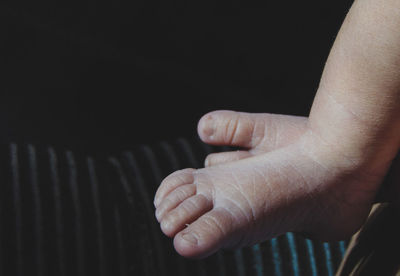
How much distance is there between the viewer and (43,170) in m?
0.72

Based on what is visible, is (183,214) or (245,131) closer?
(183,214)

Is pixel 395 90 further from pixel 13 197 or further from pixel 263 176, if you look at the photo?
pixel 13 197

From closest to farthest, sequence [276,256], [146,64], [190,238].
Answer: [190,238], [276,256], [146,64]

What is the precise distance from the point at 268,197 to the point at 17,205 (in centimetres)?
32

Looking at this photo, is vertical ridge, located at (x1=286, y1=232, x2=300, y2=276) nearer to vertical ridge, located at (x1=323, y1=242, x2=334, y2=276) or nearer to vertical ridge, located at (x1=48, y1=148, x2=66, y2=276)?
vertical ridge, located at (x1=323, y1=242, x2=334, y2=276)

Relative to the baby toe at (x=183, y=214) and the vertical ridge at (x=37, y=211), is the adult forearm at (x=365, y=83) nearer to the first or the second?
the baby toe at (x=183, y=214)

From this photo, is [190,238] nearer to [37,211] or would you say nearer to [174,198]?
[174,198]

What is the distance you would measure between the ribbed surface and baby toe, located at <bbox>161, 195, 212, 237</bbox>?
0.17 m

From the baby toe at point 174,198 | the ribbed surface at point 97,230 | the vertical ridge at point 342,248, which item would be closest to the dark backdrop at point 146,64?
the ribbed surface at point 97,230

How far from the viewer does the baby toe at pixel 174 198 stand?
0.57 meters

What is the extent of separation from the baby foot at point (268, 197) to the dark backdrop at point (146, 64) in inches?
19.7

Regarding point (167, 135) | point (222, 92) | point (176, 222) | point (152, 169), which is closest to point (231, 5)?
point (222, 92)

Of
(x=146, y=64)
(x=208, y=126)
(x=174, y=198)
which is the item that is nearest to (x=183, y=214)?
(x=174, y=198)

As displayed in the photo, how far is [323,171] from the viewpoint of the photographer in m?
0.61
